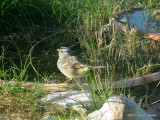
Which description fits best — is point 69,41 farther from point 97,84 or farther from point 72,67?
point 97,84

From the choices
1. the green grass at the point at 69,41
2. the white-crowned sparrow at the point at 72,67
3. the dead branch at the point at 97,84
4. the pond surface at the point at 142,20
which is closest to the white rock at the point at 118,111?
the dead branch at the point at 97,84

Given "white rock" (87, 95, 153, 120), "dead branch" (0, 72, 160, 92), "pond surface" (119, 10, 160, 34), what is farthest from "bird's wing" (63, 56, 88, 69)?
"white rock" (87, 95, 153, 120)

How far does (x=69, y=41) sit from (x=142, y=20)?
1512 mm

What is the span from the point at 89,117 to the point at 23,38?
434 centimetres

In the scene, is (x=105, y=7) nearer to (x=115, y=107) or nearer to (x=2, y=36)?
(x=2, y=36)

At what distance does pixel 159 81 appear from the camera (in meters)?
5.25

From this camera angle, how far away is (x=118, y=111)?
11.7 ft

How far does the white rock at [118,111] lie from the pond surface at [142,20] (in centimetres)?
288

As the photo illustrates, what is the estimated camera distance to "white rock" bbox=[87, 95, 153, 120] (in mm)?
3568

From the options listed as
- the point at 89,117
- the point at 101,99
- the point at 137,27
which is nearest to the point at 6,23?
the point at 137,27

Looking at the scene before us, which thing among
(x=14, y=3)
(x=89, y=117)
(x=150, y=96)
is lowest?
(x=150, y=96)

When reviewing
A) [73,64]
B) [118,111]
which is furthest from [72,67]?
[118,111]

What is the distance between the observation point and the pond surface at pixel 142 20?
6.51 metres

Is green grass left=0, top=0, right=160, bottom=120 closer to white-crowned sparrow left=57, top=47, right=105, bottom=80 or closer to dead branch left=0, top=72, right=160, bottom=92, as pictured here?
dead branch left=0, top=72, right=160, bottom=92
